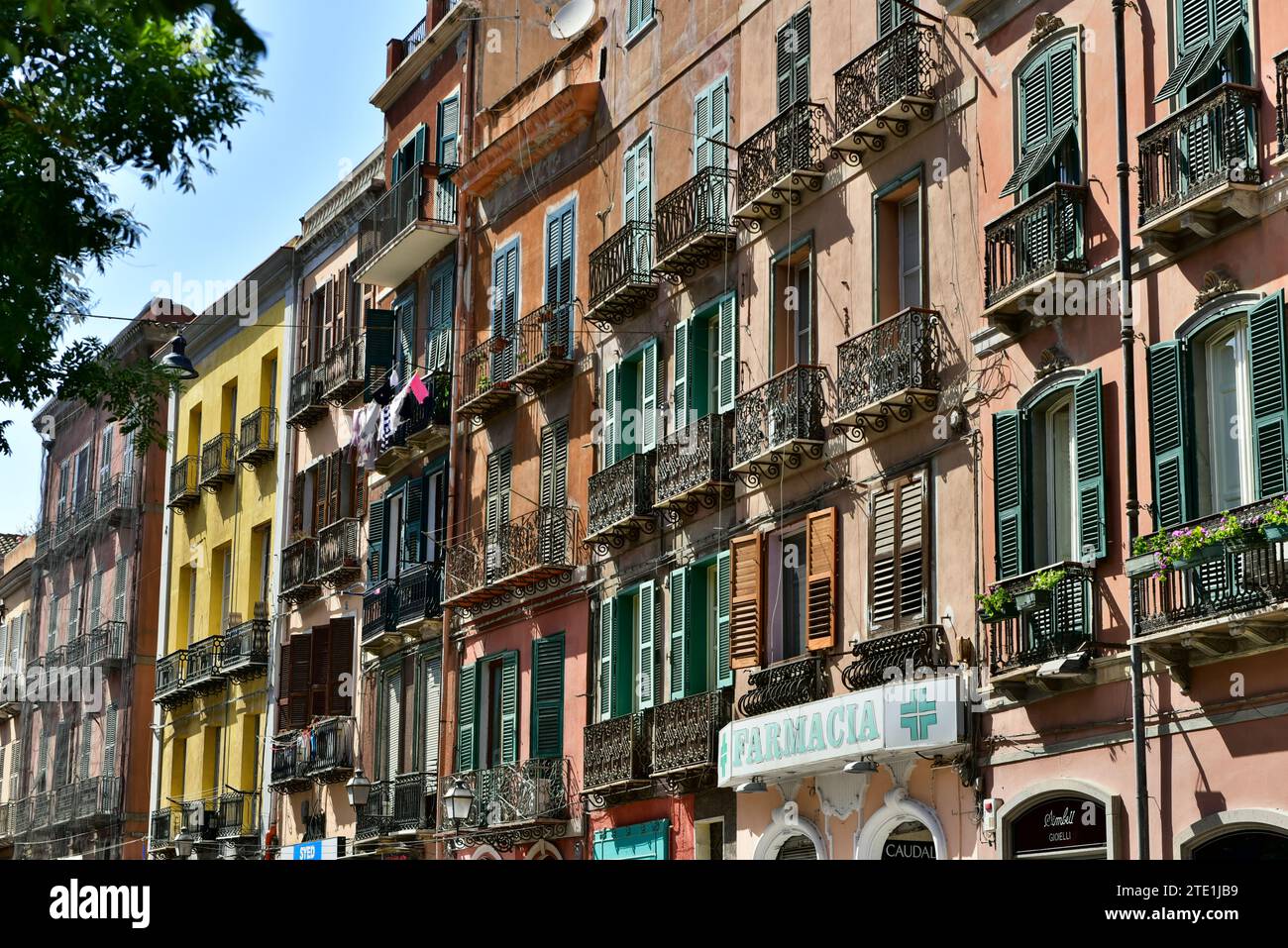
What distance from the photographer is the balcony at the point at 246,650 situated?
44250 mm

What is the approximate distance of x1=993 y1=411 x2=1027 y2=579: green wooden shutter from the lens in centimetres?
2122

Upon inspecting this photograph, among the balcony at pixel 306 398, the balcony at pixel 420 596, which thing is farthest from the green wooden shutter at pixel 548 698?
the balcony at pixel 306 398

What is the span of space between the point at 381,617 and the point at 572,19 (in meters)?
A: 11.2

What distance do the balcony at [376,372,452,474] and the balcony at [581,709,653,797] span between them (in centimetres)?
872

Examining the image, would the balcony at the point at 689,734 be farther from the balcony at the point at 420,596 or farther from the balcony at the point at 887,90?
the balcony at the point at 420,596

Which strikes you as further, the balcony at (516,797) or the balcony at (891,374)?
the balcony at (516,797)

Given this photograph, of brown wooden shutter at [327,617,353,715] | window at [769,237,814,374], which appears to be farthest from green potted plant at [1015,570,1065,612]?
brown wooden shutter at [327,617,353,715]

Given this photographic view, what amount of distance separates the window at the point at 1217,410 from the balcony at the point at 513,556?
46.0 ft

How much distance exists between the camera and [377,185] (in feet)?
137

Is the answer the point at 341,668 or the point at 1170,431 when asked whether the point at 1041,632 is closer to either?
the point at 1170,431

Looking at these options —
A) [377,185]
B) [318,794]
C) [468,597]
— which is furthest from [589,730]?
[377,185]
